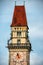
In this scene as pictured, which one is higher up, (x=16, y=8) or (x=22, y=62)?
(x=16, y=8)

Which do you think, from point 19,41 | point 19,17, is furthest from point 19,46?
point 19,17

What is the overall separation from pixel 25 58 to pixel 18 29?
5.68 meters

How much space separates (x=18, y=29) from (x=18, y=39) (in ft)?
6.24

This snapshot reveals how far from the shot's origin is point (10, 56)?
5886 inches

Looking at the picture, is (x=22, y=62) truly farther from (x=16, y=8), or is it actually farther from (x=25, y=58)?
(x=16, y=8)

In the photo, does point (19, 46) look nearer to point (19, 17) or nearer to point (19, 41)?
point (19, 41)

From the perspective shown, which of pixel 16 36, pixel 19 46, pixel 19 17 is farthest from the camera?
pixel 19 17

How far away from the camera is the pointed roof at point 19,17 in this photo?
15125 centimetres

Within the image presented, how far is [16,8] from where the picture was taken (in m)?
153

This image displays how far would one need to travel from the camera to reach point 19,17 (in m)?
152

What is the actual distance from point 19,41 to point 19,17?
14.9 ft

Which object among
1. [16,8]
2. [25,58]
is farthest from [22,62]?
[16,8]

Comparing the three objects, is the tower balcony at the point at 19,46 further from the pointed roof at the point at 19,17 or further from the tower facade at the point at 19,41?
the pointed roof at the point at 19,17

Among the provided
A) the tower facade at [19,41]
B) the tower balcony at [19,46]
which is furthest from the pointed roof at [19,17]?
the tower balcony at [19,46]
